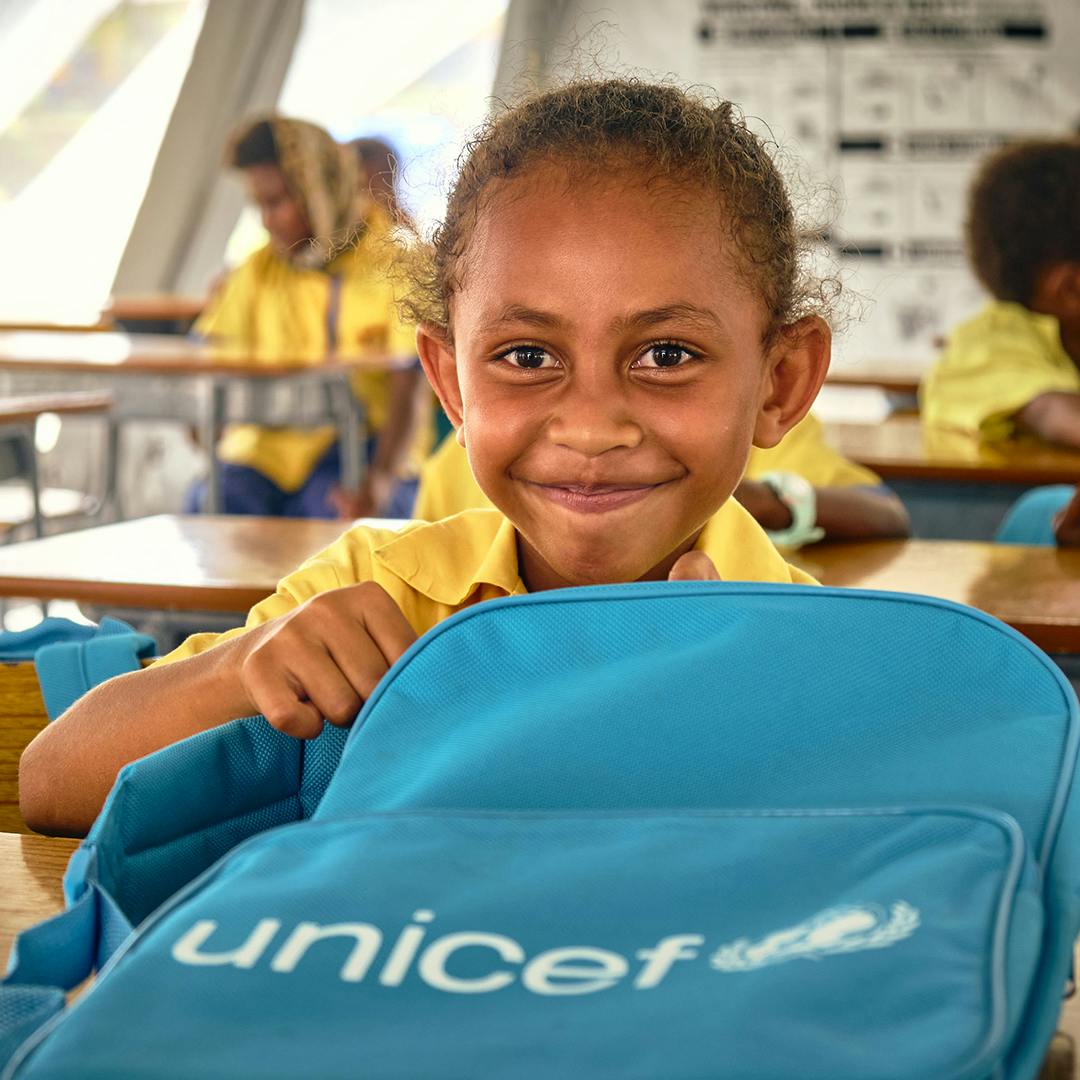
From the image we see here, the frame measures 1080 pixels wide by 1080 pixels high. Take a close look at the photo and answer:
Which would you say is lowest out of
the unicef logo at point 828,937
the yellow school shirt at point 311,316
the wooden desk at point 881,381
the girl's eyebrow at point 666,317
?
the unicef logo at point 828,937

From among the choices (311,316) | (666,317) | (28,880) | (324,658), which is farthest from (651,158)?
(311,316)

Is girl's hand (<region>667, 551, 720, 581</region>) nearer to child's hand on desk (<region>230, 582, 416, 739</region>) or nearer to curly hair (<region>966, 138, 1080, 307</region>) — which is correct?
child's hand on desk (<region>230, 582, 416, 739</region>)

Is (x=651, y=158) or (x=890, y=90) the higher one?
(x=890, y=90)

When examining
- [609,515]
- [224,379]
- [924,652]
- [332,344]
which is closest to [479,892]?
[924,652]

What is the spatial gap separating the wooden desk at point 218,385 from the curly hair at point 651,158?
10.3 feet

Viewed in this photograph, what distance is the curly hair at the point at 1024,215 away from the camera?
10.3ft

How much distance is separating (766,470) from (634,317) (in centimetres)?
115

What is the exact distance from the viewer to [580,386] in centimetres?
101

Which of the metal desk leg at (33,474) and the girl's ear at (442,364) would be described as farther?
Result: the metal desk leg at (33,474)

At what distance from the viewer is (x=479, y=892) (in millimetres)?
556

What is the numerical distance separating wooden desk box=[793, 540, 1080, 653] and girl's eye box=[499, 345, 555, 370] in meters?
0.62

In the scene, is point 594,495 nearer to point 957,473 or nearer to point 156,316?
point 957,473

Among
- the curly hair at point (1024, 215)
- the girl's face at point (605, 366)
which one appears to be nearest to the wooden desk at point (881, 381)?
the curly hair at point (1024, 215)

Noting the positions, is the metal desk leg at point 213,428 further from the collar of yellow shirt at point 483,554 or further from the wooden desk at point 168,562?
the collar of yellow shirt at point 483,554
